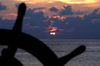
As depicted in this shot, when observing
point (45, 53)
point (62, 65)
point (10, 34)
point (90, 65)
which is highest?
point (10, 34)

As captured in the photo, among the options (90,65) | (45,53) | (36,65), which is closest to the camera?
(45,53)

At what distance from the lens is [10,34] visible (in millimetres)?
1847

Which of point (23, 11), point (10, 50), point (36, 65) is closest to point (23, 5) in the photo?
point (23, 11)

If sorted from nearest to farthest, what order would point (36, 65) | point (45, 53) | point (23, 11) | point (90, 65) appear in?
point (45, 53) → point (23, 11) → point (36, 65) → point (90, 65)

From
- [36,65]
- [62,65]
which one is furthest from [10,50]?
[36,65]

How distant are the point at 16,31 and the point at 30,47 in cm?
17

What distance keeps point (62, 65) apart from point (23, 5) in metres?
0.57

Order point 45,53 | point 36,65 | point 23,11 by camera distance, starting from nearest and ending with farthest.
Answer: point 45,53
point 23,11
point 36,65

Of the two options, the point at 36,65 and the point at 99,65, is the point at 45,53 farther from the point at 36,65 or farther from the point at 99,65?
the point at 99,65

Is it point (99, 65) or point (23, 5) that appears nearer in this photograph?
point (23, 5)

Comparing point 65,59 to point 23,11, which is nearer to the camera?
point 65,59

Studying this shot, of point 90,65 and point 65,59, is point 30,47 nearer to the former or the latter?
point 65,59

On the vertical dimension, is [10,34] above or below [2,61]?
above

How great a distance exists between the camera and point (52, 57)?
6.03 feet
